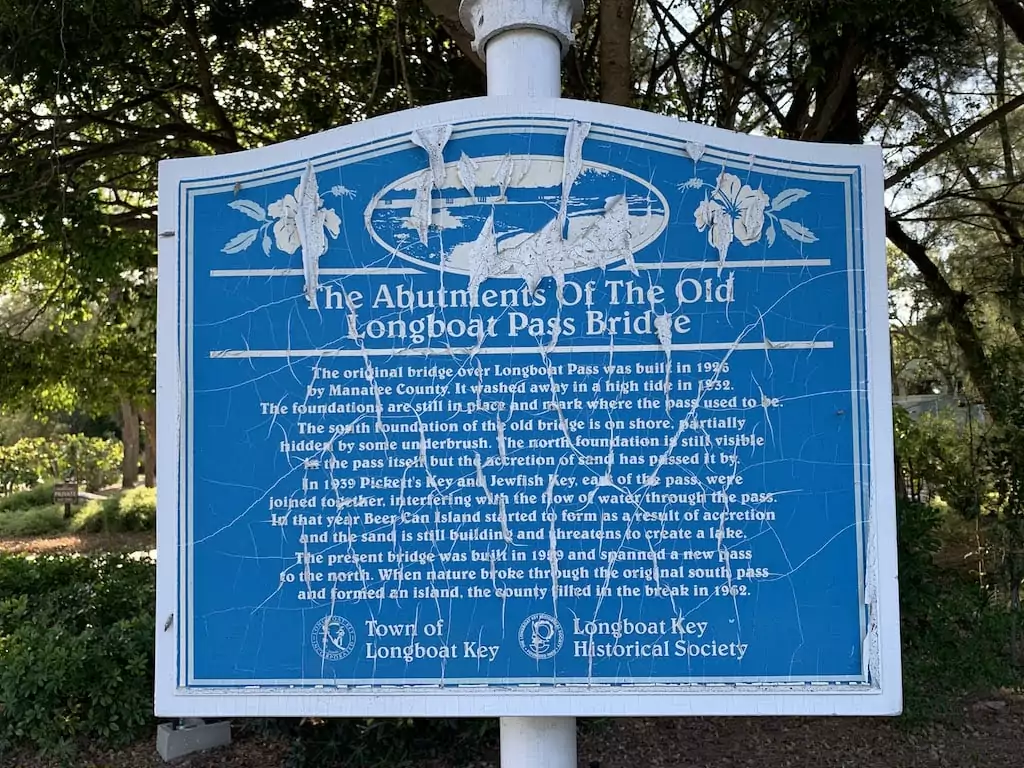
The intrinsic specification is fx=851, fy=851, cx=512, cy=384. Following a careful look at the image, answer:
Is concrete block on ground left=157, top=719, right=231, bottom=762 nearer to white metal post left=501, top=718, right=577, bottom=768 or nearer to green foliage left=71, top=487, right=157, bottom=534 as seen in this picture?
white metal post left=501, top=718, right=577, bottom=768

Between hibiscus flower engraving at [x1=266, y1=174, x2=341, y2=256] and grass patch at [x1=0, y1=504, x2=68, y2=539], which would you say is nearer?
hibiscus flower engraving at [x1=266, y1=174, x2=341, y2=256]

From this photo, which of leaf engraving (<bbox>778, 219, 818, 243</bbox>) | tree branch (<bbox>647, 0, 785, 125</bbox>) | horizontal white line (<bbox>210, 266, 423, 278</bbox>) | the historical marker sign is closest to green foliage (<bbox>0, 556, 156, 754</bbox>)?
the historical marker sign

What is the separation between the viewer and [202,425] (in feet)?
7.18

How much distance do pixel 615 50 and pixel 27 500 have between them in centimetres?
2007

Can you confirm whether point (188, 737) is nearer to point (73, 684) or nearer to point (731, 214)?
point (73, 684)

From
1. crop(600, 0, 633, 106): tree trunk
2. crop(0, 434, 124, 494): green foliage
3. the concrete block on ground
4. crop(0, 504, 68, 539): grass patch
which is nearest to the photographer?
crop(600, 0, 633, 106): tree trunk

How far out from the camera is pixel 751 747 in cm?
458

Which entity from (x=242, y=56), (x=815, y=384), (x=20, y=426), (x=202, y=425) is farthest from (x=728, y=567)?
(x=20, y=426)

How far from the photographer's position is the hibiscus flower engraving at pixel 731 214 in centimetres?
216

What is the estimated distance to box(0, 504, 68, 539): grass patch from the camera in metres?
16.2

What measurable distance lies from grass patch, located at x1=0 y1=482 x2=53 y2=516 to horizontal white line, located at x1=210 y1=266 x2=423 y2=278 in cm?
1990

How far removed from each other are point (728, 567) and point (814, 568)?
0.22 meters

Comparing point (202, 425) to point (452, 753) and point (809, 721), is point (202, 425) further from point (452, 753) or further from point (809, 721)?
point (809, 721)

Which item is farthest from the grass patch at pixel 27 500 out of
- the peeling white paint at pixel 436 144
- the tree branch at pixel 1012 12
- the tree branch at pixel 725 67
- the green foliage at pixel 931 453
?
the peeling white paint at pixel 436 144
